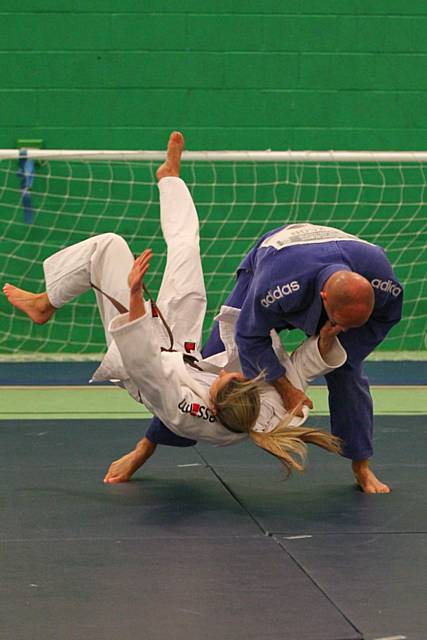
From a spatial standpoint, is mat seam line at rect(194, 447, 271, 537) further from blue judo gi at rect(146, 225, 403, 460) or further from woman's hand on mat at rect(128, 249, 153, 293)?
woman's hand on mat at rect(128, 249, 153, 293)

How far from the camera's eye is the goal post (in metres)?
7.96

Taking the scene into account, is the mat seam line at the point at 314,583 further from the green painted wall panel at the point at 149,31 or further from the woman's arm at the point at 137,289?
the green painted wall panel at the point at 149,31

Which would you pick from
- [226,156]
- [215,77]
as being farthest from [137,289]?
Result: [215,77]

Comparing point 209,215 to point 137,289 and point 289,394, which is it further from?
point 137,289

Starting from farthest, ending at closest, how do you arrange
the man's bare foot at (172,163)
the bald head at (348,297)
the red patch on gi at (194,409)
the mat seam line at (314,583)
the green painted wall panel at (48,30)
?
the green painted wall panel at (48,30) → the man's bare foot at (172,163) → the red patch on gi at (194,409) → the bald head at (348,297) → the mat seam line at (314,583)

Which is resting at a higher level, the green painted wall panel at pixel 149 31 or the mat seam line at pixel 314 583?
the green painted wall panel at pixel 149 31

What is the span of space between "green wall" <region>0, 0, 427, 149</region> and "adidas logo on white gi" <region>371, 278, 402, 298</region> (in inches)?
166

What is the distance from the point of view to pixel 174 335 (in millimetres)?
4473

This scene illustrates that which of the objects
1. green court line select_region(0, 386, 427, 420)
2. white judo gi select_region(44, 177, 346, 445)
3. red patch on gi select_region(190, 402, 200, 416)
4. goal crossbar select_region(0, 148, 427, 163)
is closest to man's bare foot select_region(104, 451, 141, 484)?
white judo gi select_region(44, 177, 346, 445)

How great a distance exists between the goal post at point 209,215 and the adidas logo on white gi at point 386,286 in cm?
403

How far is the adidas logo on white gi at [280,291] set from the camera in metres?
3.88

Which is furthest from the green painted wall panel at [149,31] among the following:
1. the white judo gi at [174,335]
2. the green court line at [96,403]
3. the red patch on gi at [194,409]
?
the red patch on gi at [194,409]

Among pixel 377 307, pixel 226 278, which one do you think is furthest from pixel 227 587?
pixel 226 278

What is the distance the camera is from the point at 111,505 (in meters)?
4.10
